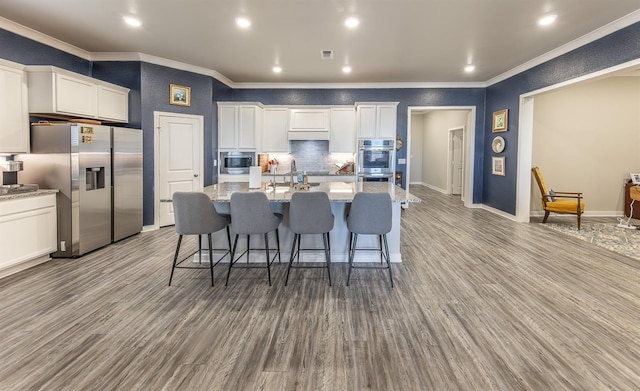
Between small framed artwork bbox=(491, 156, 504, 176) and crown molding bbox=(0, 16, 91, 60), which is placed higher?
crown molding bbox=(0, 16, 91, 60)

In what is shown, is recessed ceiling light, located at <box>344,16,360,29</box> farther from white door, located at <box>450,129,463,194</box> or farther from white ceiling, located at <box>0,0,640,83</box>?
white door, located at <box>450,129,463,194</box>

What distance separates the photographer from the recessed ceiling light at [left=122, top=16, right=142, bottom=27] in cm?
409

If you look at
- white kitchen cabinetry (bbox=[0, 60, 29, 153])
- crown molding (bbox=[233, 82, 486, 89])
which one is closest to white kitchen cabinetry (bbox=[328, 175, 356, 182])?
crown molding (bbox=[233, 82, 486, 89])

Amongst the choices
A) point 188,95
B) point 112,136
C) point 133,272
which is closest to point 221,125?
point 188,95

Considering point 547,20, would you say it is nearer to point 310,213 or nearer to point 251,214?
point 310,213

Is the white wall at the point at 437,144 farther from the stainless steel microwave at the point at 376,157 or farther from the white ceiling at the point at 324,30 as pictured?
the white ceiling at the point at 324,30

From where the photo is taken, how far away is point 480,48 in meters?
5.23

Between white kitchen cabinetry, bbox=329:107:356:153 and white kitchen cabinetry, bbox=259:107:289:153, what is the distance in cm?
100

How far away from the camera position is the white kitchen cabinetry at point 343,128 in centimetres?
744

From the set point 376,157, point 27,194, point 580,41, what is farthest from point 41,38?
point 580,41

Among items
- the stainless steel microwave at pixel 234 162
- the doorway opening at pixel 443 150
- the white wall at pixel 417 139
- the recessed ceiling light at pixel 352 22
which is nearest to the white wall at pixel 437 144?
the doorway opening at pixel 443 150

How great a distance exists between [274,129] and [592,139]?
649cm

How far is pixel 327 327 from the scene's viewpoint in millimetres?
2529

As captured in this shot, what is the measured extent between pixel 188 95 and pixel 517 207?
6.38m
